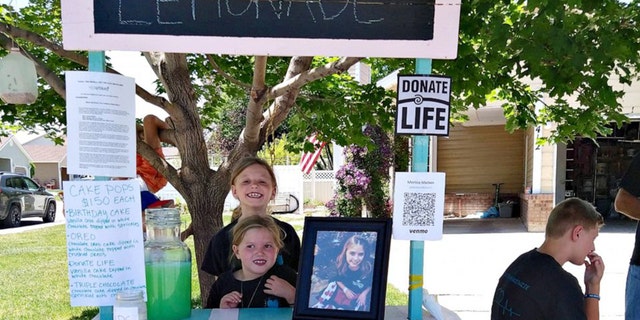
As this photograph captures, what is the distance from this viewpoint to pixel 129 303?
1.69 meters

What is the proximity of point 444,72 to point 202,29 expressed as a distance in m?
1.81

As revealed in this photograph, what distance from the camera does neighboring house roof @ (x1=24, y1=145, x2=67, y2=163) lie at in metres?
54.4

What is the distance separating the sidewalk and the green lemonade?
3570 millimetres

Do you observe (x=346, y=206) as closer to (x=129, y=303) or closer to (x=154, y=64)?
(x=154, y=64)

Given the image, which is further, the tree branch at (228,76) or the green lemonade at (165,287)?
the tree branch at (228,76)

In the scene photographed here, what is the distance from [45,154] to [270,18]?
59978 millimetres

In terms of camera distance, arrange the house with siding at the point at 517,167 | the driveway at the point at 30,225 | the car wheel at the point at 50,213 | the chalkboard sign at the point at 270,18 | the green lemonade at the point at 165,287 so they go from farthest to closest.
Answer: the car wheel at the point at 50,213 < the driveway at the point at 30,225 < the house with siding at the point at 517,167 < the green lemonade at the point at 165,287 < the chalkboard sign at the point at 270,18

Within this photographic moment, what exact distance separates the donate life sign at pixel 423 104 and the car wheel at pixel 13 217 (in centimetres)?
1710

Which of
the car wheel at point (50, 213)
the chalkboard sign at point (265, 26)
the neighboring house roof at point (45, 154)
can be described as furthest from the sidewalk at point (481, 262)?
the neighboring house roof at point (45, 154)

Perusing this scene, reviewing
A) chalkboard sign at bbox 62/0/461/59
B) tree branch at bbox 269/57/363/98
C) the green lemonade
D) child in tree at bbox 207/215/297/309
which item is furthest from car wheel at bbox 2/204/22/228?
chalkboard sign at bbox 62/0/461/59

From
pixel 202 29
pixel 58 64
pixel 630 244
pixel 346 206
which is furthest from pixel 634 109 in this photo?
pixel 202 29

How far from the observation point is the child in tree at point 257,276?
7.04 ft

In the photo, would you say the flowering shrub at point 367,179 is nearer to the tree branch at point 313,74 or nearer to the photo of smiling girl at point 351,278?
the tree branch at point 313,74

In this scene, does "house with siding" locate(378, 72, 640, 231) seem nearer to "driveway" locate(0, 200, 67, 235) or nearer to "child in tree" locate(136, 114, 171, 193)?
"child in tree" locate(136, 114, 171, 193)
